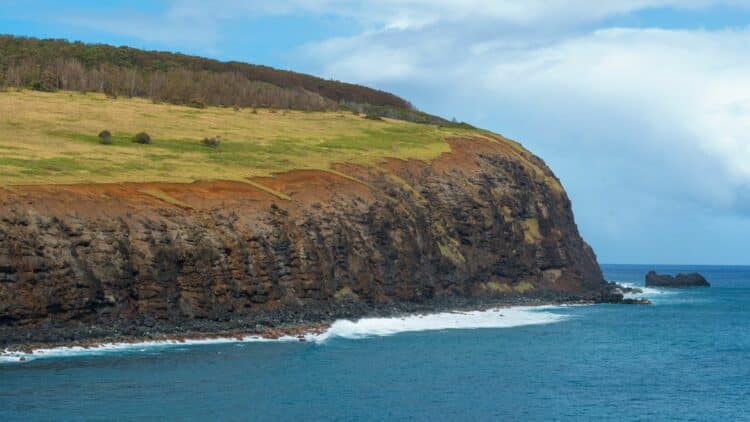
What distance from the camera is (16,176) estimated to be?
57875mm

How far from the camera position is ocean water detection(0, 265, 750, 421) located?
35.3 metres

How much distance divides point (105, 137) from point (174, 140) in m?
A: 7.57

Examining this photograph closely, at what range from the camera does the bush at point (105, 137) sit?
257 feet

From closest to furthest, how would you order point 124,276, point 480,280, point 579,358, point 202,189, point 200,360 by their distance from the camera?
point 200,360, point 579,358, point 124,276, point 202,189, point 480,280

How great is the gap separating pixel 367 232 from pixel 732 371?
32.7 m

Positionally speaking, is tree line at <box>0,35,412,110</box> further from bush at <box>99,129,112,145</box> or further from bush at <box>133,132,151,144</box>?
bush at <box>99,129,112,145</box>

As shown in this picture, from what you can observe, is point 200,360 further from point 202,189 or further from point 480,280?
point 480,280

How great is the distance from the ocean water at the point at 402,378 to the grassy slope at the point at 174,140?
1838 centimetres

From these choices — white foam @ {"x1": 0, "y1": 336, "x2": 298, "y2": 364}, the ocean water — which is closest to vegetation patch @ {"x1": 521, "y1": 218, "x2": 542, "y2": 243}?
the ocean water

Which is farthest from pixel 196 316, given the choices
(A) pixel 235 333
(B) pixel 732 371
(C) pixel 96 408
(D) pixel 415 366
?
(B) pixel 732 371

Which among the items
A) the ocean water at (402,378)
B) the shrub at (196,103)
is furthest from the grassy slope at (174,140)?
the ocean water at (402,378)

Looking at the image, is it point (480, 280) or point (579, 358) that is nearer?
point (579, 358)

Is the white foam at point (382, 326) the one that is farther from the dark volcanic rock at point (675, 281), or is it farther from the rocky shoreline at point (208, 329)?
the dark volcanic rock at point (675, 281)

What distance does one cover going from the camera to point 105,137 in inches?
3115
